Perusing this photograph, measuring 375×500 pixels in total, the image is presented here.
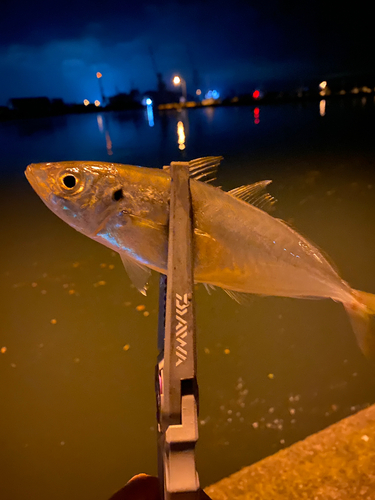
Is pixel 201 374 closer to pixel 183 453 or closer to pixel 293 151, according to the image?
pixel 183 453

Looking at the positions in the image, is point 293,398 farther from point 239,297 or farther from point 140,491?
point 140,491

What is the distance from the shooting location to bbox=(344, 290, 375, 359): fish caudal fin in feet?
6.23

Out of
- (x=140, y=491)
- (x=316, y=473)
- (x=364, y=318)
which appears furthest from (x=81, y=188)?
(x=316, y=473)

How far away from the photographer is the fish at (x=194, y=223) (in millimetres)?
1570

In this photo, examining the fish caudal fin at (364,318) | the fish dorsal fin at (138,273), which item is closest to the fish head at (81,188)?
the fish dorsal fin at (138,273)

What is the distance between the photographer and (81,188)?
1.61 meters

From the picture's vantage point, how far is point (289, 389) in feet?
11.3

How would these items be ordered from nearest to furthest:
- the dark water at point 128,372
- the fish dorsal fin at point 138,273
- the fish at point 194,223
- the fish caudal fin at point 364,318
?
the fish at point 194,223, the fish dorsal fin at point 138,273, the fish caudal fin at point 364,318, the dark water at point 128,372

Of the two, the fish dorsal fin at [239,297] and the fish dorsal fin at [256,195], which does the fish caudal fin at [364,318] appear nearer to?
the fish dorsal fin at [239,297]

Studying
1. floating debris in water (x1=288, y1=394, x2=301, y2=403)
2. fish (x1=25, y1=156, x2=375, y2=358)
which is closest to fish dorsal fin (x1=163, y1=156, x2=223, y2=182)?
fish (x1=25, y1=156, x2=375, y2=358)

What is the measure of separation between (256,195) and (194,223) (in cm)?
47

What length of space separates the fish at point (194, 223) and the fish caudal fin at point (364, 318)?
0.27 m

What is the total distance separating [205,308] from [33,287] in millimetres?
2732

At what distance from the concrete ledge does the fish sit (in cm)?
150
